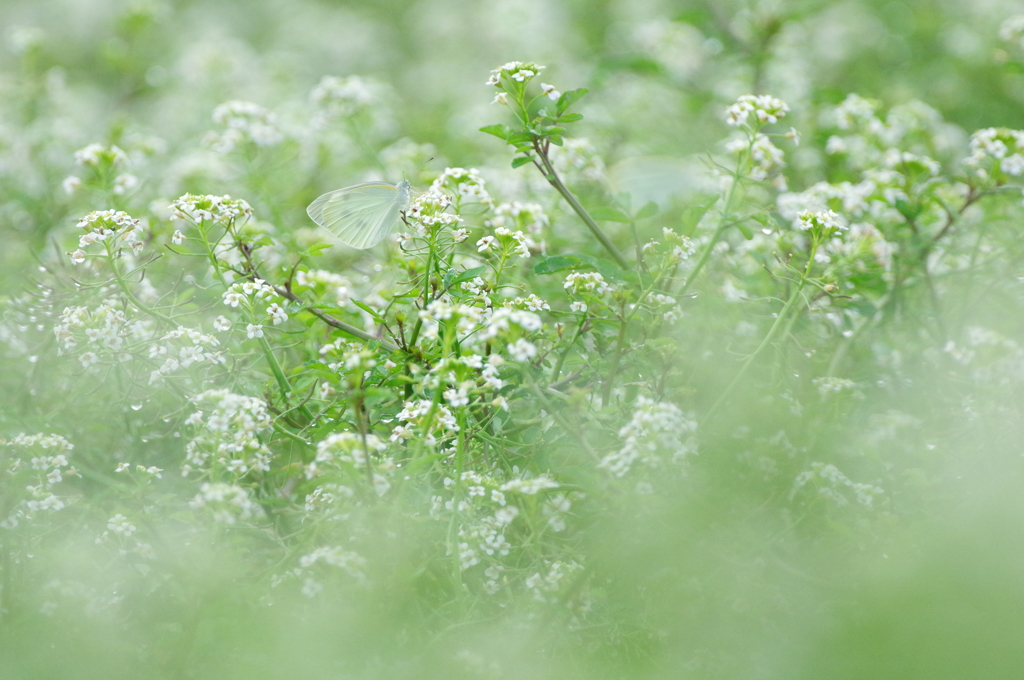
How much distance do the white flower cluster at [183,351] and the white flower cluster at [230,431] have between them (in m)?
0.09

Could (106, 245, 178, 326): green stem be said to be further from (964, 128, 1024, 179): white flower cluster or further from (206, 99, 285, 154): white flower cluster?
(964, 128, 1024, 179): white flower cluster

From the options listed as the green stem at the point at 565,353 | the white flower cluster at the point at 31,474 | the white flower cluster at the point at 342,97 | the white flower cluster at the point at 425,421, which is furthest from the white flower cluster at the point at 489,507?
the white flower cluster at the point at 342,97

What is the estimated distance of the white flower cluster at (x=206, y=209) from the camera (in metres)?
1.66

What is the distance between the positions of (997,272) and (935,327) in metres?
0.22

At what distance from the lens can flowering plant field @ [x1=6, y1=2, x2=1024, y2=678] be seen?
59.0 inches

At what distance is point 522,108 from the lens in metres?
1.77

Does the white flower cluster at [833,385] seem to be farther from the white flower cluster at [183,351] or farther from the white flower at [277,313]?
the white flower cluster at [183,351]

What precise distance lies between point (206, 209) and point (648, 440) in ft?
3.26

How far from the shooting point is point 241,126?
8.40ft

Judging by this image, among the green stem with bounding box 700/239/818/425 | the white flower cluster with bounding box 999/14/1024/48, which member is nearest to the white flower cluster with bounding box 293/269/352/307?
the green stem with bounding box 700/239/818/425

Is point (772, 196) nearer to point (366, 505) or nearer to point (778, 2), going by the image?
point (778, 2)

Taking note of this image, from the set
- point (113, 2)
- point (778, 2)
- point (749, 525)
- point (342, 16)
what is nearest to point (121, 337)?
point (749, 525)

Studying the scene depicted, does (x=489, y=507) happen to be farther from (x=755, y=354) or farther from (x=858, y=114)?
(x=858, y=114)

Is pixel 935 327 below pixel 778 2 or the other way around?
below
